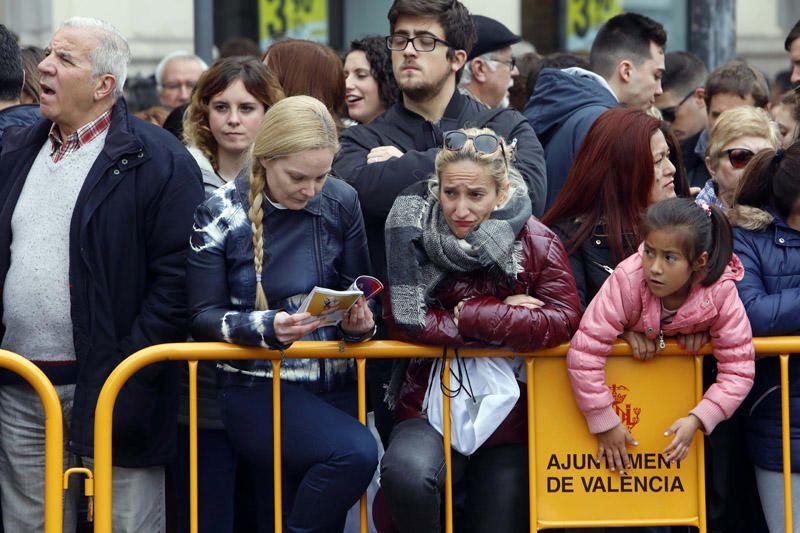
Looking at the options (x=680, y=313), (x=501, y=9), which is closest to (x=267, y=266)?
(x=680, y=313)

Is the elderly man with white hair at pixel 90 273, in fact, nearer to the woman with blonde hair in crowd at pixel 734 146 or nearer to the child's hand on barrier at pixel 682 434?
the child's hand on barrier at pixel 682 434

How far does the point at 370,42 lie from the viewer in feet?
21.6

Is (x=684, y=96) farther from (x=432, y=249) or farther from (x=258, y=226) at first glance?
(x=258, y=226)

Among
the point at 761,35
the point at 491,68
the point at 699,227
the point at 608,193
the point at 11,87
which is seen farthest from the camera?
the point at 761,35

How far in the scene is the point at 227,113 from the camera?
→ 18.1 feet

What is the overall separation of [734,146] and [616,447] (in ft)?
5.81

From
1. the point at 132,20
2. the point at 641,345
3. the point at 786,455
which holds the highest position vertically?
the point at 132,20

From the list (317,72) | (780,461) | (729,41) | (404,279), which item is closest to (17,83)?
(317,72)

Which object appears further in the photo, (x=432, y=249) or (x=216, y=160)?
(x=216, y=160)

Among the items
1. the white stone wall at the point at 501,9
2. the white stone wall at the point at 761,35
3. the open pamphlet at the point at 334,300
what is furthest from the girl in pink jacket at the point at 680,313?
the white stone wall at the point at 761,35

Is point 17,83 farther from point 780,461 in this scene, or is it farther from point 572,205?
point 780,461

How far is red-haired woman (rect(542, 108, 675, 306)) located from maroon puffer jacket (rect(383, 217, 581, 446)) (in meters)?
0.26

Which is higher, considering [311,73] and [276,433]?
[311,73]

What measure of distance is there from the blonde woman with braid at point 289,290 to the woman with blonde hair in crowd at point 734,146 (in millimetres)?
1881
